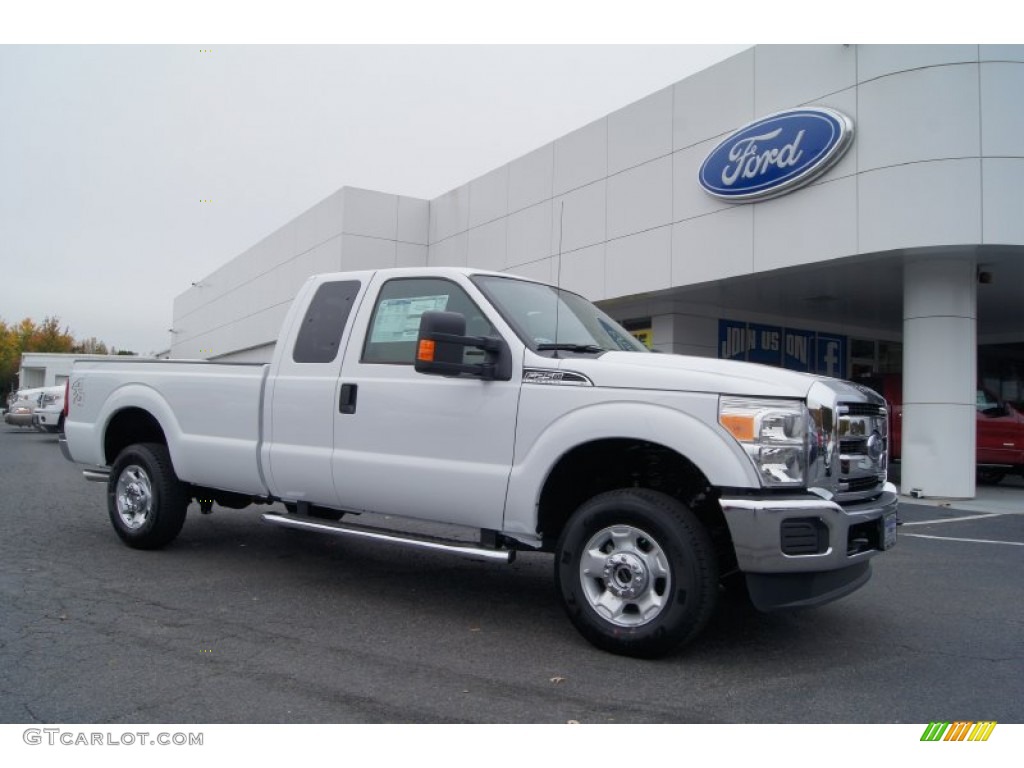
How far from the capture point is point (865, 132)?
1225cm

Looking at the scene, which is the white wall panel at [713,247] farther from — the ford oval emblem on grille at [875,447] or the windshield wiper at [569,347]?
the windshield wiper at [569,347]

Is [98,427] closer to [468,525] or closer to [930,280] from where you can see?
[468,525]

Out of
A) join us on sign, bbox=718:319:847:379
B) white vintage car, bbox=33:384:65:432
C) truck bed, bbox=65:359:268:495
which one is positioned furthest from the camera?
white vintage car, bbox=33:384:65:432

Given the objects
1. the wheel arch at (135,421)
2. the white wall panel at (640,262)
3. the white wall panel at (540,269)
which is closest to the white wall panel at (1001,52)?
the white wall panel at (640,262)

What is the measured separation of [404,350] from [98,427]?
3.41 meters

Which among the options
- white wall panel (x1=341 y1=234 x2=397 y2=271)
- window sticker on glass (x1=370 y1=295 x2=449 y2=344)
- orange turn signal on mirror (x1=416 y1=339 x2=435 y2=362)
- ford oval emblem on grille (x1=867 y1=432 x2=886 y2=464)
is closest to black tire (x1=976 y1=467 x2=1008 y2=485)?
ford oval emblem on grille (x1=867 y1=432 x2=886 y2=464)

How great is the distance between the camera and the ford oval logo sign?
12.6 metres

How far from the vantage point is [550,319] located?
202 inches

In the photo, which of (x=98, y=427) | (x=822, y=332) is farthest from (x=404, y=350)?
(x=822, y=332)

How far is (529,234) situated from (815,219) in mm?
7973

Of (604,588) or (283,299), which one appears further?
(283,299)

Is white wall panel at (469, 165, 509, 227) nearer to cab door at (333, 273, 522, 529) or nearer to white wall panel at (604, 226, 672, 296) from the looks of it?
white wall panel at (604, 226, 672, 296)

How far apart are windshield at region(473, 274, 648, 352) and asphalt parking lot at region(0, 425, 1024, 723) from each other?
5.63ft

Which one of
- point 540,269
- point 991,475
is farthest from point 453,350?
point 991,475
